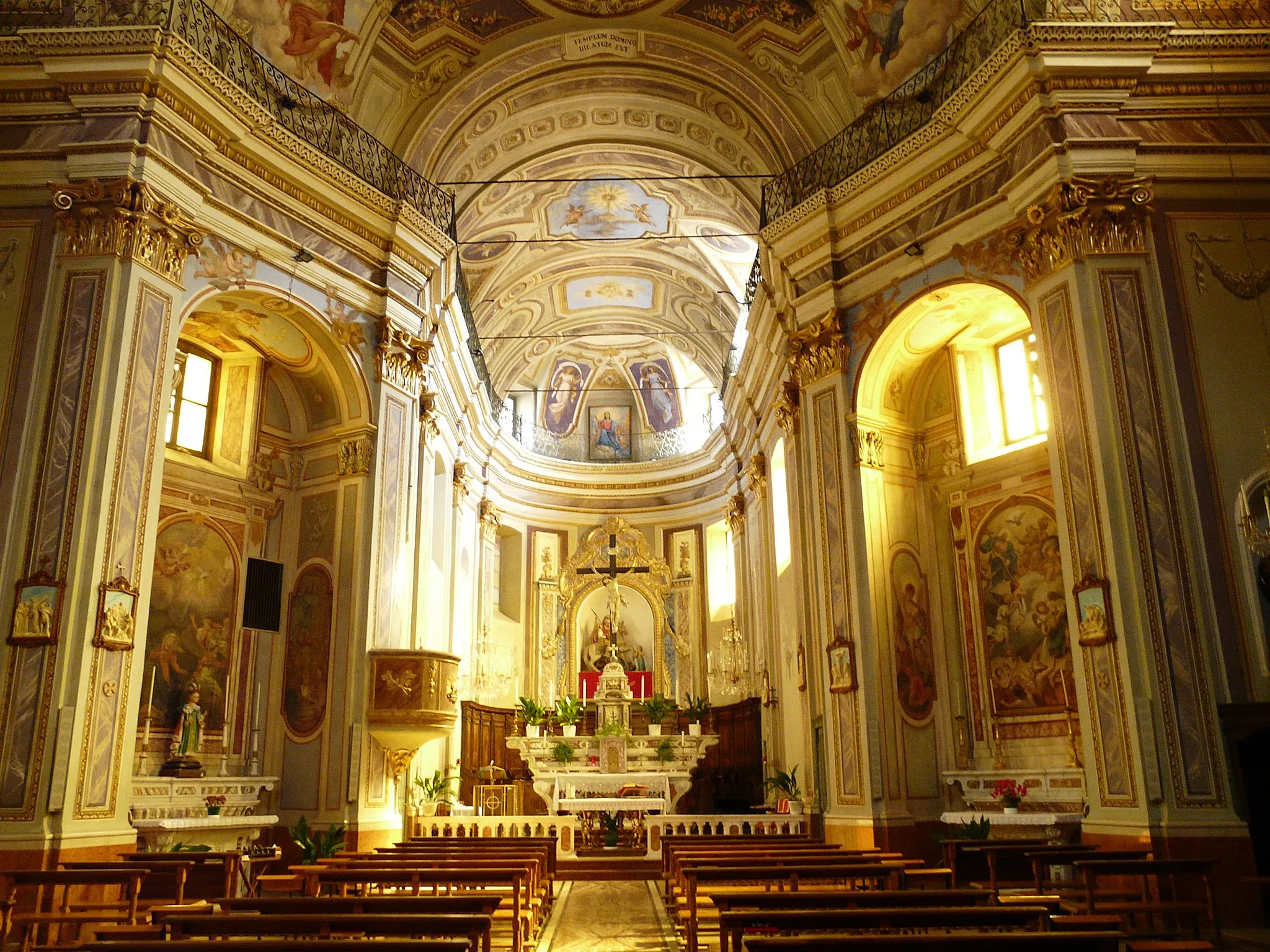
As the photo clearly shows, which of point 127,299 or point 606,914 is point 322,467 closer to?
point 127,299

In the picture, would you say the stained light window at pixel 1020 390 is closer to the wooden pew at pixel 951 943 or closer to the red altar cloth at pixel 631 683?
the wooden pew at pixel 951 943

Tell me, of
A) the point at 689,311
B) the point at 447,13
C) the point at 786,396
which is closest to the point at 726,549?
the point at 689,311

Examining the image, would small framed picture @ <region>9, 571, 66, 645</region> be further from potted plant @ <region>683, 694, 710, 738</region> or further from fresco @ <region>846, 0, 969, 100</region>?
potted plant @ <region>683, 694, 710, 738</region>

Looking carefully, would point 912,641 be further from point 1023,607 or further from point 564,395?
point 564,395

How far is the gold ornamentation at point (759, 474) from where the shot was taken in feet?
64.9

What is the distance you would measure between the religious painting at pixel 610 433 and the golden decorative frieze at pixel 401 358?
41.1 ft

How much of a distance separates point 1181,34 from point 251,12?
11.0 m

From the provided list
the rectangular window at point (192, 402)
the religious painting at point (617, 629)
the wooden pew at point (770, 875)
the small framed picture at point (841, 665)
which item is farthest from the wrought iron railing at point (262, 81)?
the religious painting at point (617, 629)

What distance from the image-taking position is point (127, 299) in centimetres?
1065

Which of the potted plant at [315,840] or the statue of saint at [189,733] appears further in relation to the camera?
the statue of saint at [189,733]

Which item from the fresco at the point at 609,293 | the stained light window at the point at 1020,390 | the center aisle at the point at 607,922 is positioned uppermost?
the fresco at the point at 609,293

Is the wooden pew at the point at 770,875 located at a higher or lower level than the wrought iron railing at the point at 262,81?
lower

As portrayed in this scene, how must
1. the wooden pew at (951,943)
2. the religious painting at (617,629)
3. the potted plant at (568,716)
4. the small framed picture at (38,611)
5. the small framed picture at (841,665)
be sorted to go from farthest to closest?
1. the religious painting at (617,629)
2. the potted plant at (568,716)
3. the small framed picture at (841,665)
4. the small framed picture at (38,611)
5. the wooden pew at (951,943)

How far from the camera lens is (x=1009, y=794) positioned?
38.9 feet
